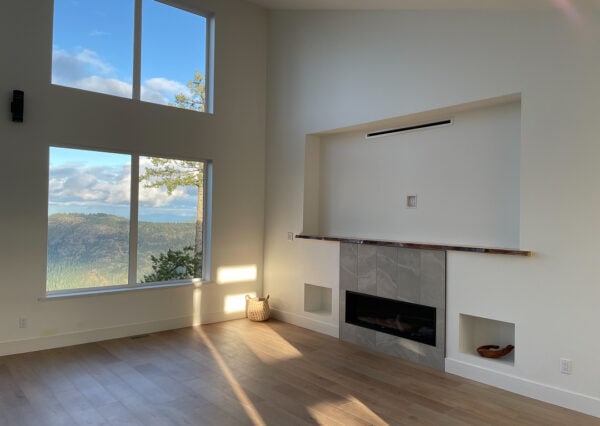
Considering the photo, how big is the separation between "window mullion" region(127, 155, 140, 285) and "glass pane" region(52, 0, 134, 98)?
2.82 ft

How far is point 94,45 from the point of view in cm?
491

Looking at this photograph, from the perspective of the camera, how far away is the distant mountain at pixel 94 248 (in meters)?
4.66

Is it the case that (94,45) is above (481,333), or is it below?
above

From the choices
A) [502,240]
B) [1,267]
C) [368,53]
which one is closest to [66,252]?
[1,267]

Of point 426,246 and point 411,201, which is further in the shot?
point 411,201

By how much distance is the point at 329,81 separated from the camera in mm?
5371

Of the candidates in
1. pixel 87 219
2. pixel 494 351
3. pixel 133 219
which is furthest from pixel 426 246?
pixel 87 219

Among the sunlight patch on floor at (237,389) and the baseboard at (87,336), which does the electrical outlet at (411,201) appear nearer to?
→ the sunlight patch on floor at (237,389)

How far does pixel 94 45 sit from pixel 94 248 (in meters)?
2.32

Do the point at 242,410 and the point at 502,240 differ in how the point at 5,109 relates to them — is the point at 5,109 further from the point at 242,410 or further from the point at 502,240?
the point at 502,240

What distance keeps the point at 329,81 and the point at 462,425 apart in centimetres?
400

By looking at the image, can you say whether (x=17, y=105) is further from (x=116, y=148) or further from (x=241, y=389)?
(x=241, y=389)

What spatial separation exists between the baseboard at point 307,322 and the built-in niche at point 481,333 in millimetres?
1545

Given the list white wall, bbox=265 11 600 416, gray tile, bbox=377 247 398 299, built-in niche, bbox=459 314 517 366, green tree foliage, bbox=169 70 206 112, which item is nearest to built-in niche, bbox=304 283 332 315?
white wall, bbox=265 11 600 416
